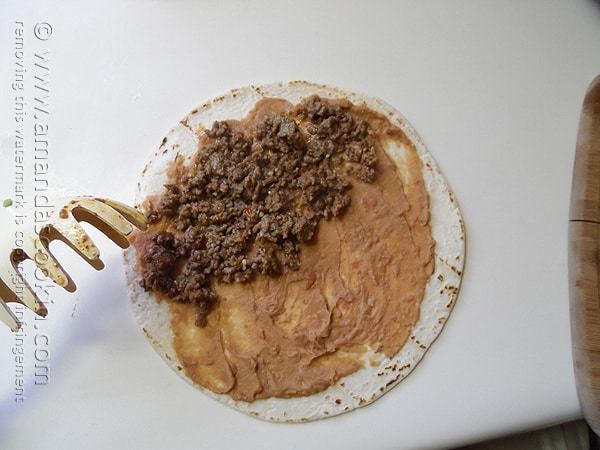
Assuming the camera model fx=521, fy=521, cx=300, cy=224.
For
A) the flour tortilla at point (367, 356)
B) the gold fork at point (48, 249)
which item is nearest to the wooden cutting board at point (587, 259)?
the flour tortilla at point (367, 356)

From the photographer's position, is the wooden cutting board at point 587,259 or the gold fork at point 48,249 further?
the wooden cutting board at point 587,259

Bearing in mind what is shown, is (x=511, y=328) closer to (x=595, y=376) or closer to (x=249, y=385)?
(x=595, y=376)

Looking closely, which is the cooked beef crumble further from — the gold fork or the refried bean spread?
the gold fork

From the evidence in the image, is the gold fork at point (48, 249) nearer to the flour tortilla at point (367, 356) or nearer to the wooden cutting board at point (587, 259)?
the flour tortilla at point (367, 356)

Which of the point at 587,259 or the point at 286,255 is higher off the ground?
the point at 286,255

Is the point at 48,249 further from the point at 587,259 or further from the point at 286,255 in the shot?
the point at 587,259

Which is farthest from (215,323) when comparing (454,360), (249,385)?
(454,360)
